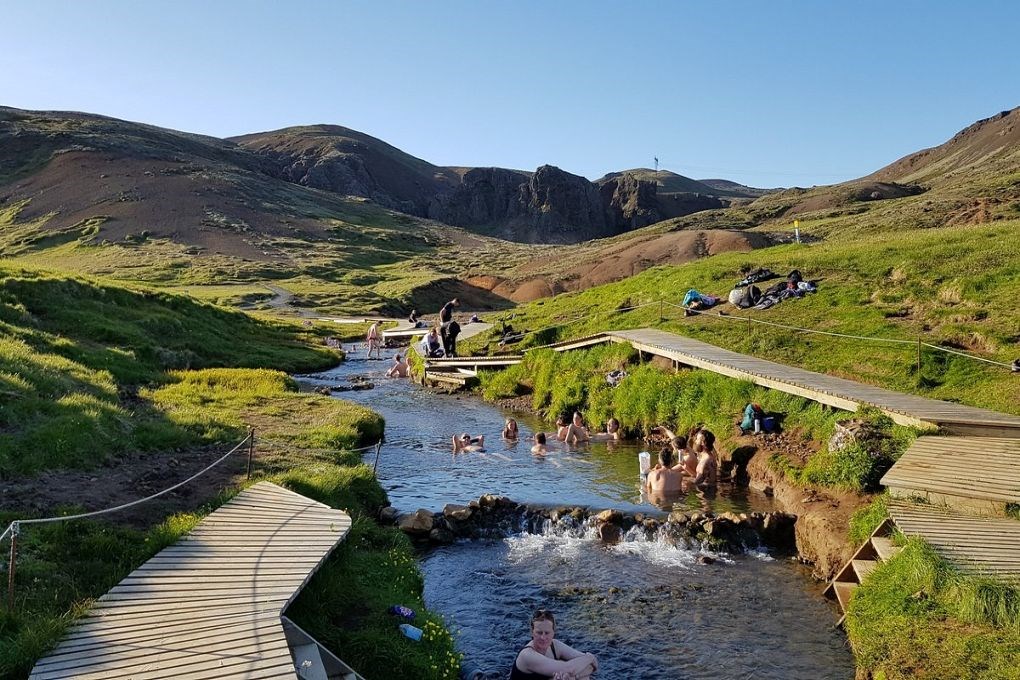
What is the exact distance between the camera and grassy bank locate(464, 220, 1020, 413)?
1948 cm

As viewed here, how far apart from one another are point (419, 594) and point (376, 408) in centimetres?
1882

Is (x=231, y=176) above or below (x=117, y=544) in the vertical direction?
above

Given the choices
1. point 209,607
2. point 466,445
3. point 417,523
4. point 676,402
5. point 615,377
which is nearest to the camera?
point 209,607

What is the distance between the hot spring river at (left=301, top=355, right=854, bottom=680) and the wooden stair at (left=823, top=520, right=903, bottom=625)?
331mm

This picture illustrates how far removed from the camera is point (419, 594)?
39.3 feet

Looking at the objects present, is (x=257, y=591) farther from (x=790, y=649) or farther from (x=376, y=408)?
(x=376, y=408)

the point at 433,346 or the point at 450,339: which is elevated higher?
the point at 450,339

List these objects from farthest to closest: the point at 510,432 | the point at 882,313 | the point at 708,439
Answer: the point at 882,313 → the point at 510,432 → the point at 708,439

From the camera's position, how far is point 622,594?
41.7ft

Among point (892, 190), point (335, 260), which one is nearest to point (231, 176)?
point (335, 260)

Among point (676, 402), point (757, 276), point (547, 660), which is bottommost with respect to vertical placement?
point (547, 660)

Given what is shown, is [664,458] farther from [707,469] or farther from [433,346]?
[433,346]

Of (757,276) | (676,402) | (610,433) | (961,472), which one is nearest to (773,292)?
(757,276)

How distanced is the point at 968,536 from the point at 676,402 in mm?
12191
